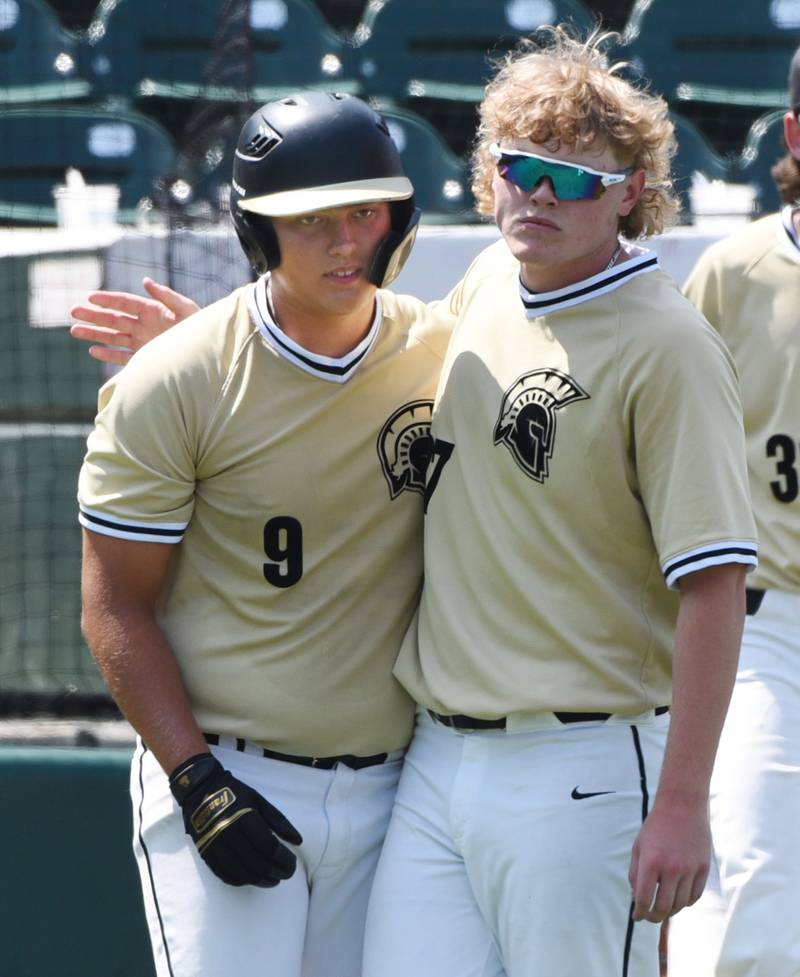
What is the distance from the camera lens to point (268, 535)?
2.28m

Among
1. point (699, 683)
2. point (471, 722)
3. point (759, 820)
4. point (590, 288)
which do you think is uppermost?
point (590, 288)

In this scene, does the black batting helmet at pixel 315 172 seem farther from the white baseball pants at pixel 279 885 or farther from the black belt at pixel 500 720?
the white baseball pants at pixel 279 885

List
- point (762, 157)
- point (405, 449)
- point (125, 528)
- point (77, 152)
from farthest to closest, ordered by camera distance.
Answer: point (77, 152), point (762, 157), point (405, 449), point (125, 528)

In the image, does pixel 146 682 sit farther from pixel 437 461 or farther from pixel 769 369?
pixel 769 369

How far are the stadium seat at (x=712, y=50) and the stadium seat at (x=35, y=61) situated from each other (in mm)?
2507

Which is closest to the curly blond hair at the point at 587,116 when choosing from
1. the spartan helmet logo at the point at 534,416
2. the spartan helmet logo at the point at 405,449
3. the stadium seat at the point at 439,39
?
the spartan helmet logo at the point at 534,416

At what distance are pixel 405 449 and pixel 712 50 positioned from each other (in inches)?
197

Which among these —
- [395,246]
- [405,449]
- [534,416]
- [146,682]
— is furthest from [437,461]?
[146,682]

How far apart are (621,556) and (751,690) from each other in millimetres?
891

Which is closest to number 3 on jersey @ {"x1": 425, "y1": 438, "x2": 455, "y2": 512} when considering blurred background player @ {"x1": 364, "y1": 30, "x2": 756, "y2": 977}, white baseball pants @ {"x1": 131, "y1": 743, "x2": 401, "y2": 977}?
blurred background player @ {"x1": 364, "y1": 30, "x2": 756, "y2": 977}

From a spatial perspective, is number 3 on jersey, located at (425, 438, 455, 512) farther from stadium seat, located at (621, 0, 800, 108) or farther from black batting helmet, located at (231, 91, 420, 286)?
stadium seat, located at (621, 0, 800, 108)

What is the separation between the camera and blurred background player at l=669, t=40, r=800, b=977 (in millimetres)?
2760

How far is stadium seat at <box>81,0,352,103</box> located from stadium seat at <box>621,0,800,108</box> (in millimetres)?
1415

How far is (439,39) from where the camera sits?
682cm
